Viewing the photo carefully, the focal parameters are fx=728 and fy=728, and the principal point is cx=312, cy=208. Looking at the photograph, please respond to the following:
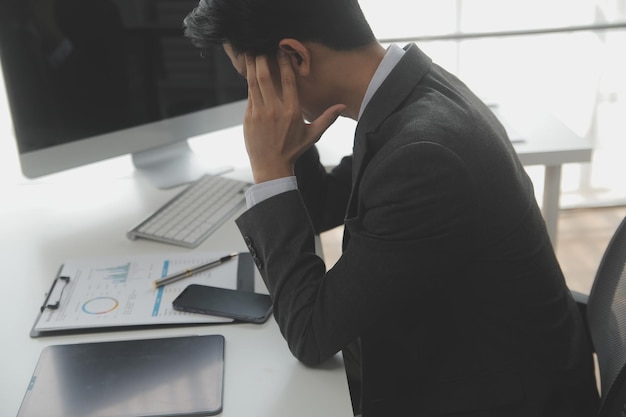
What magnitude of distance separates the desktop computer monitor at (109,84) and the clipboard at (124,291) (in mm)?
335

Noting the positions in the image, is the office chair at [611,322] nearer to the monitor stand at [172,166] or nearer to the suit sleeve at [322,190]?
the suit sleeve at [322,190]

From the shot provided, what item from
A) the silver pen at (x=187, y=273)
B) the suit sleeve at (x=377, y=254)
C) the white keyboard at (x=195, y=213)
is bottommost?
the silver pen at (x=187, y=273)

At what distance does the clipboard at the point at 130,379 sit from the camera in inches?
→ 37.0

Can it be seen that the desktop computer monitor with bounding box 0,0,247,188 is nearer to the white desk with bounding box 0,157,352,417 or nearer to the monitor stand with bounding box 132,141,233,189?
the monitor stand with bounding box 132,141,233,189

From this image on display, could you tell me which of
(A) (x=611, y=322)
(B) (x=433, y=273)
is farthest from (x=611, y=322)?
(B) (x=433, y=273)

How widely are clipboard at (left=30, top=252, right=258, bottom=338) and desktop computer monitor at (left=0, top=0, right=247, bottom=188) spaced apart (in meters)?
0.34

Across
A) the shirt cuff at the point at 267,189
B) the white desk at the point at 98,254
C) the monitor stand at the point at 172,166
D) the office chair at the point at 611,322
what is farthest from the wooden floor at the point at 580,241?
the shirt cuff at the point at 267,189

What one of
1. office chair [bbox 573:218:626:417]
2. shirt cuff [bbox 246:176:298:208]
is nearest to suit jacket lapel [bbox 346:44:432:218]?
shirt cuff [bbox 246:176:298:208]

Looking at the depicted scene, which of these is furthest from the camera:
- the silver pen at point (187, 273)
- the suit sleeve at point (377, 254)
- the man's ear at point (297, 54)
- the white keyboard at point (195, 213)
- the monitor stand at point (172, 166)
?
the monitor stand at point (172, 166)

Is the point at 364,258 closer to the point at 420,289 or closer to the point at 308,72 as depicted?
the point at 420,289

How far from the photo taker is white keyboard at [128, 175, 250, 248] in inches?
55.0

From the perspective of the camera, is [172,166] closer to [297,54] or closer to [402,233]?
[297,54]

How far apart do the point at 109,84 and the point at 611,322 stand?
1.07m

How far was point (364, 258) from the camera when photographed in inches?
37.5
